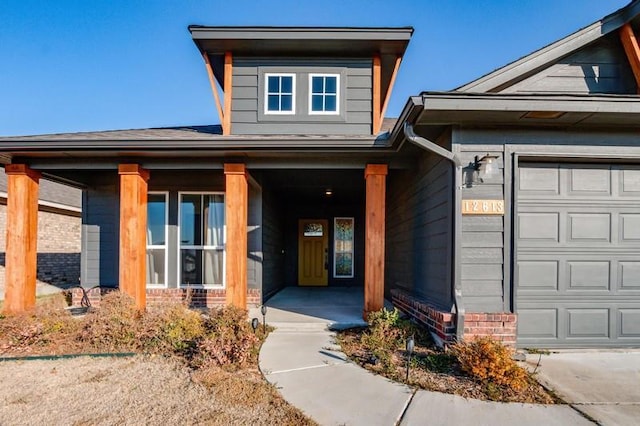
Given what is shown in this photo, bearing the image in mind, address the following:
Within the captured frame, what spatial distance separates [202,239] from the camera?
24.0ft

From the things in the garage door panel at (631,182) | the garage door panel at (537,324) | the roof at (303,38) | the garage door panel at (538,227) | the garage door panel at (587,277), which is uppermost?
the roof at (303,38)

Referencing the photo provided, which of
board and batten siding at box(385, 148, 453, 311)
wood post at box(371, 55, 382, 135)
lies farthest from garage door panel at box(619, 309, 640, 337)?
wood post at box(371, 55, 382, 135)

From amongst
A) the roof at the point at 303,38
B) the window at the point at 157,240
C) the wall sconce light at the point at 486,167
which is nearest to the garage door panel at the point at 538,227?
the wall sconce light at the point at 486,167

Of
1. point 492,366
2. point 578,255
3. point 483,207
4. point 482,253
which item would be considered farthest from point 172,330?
point 578,255

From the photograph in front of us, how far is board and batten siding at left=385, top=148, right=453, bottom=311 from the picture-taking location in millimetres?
4676

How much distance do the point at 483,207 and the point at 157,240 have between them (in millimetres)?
5896

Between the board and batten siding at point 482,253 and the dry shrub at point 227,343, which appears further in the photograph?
the board and batten siding at point 482,253

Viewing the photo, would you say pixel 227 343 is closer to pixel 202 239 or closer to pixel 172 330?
pixel 172 330

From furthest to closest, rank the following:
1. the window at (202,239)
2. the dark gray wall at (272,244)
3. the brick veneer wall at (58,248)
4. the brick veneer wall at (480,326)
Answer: the brick veneer wall at (58,248)
the dark gray wall at (272,244)
the window at (202,239)
the brick veneer wall at (480,326)

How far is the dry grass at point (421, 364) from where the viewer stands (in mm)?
3377

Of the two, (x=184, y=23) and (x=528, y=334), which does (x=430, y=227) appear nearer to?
(x=528, y=334)

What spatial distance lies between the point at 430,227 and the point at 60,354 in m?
4.95

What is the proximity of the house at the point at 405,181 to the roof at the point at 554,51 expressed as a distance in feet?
0.07

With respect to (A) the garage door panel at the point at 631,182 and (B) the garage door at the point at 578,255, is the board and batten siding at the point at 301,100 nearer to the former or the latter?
(B) the garage door at the point at 578,255
